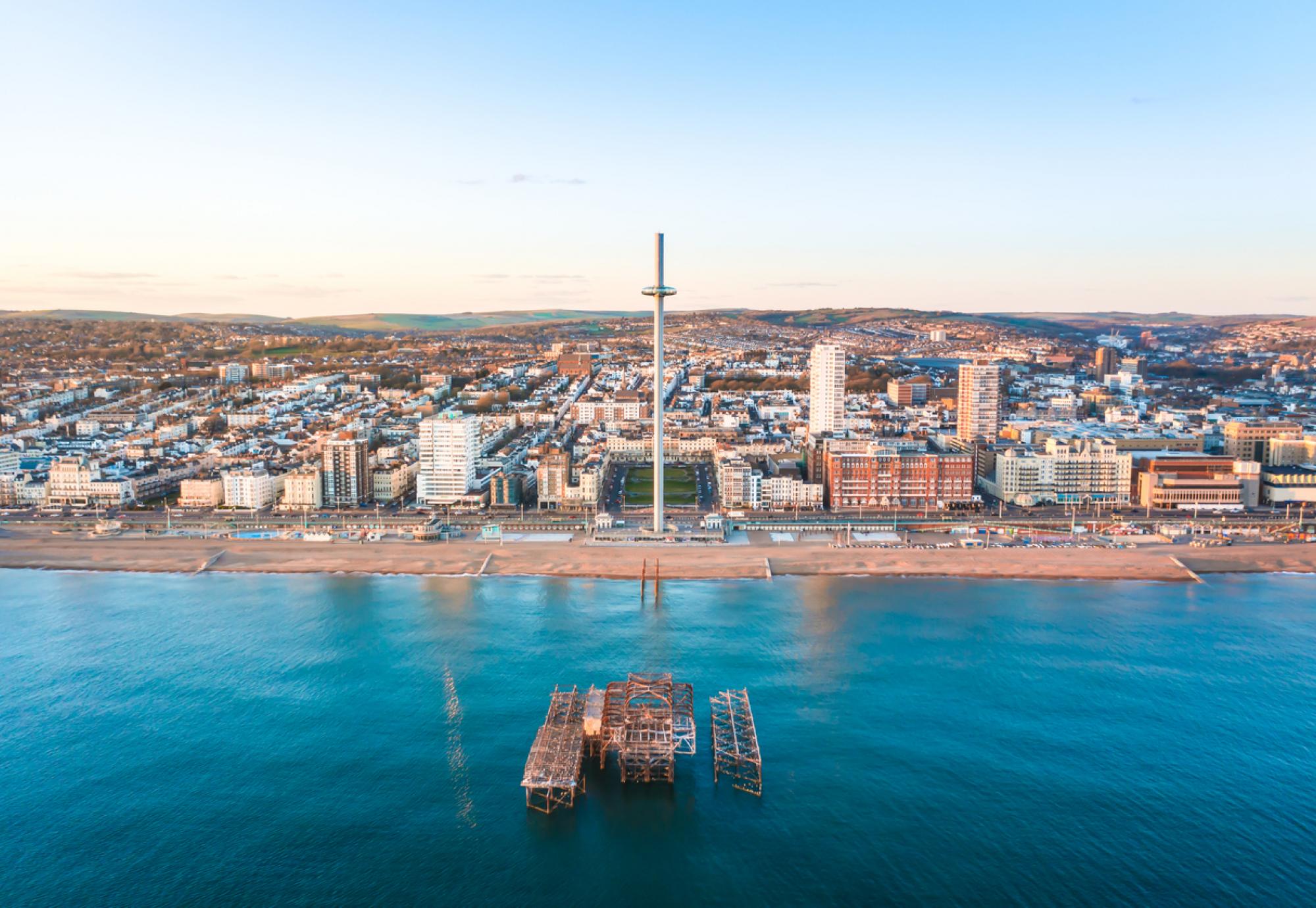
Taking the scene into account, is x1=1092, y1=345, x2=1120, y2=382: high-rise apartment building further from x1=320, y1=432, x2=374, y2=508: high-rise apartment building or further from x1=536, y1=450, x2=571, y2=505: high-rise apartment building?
x1=320, y1=432, x2=374, y2=508: high-rise apartment building

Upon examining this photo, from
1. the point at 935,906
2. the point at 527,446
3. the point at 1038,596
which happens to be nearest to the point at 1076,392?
the point at 527,446

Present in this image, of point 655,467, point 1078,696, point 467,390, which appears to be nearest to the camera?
point 1078,696

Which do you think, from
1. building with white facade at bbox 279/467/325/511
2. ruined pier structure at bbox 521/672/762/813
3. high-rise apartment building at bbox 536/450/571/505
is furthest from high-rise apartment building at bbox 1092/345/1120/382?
ruined pier structure at bbox 521/672/762/813

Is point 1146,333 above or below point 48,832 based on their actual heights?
above

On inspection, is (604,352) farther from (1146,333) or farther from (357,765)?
(357,765)

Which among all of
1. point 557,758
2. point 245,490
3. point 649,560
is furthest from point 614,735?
point 245,490

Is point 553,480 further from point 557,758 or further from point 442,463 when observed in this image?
point 557,758

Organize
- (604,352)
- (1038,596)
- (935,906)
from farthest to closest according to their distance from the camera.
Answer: (604,352), (1038,596), (935,906)

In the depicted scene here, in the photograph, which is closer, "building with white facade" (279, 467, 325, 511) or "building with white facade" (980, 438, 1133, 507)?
"building with white facade" (279, 467, 325, 511)
